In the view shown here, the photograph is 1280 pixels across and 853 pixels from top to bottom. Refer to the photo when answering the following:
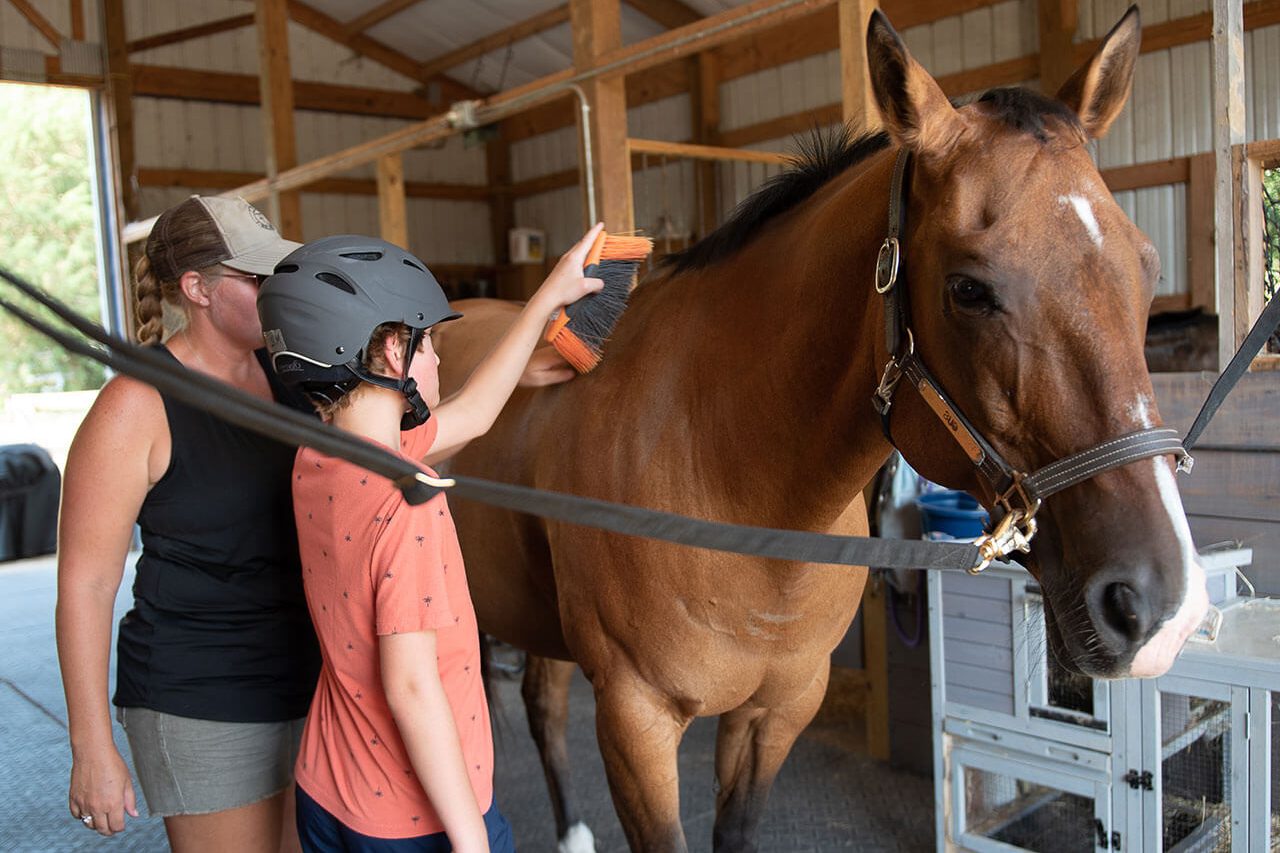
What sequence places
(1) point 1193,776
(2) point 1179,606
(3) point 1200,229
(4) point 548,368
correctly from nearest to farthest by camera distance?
(2) point 1179,606 → (4) point 548,368 → (1) point 1193,776 → (3) point 1200,229

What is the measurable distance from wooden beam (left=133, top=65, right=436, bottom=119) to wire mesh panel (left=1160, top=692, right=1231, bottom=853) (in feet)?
36.1

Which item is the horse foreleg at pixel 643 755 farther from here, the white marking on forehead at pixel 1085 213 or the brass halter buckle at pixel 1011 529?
the white marking on forehead at pixel 1085 213

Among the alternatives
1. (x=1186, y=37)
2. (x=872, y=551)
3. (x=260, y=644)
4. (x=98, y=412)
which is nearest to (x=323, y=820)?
(x=260, y=644)

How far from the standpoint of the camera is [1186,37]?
6.75 m

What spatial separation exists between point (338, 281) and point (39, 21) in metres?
9.49

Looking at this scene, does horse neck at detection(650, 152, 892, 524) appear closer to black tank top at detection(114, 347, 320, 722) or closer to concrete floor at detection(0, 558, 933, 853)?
black tank top at detection(114, 347, 320, 722)

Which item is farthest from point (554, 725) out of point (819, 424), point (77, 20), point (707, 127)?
point (77, 20)

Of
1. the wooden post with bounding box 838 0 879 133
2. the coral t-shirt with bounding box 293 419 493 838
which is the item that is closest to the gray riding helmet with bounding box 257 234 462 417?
the coral t-shirt with bounding box 293 419 493 838

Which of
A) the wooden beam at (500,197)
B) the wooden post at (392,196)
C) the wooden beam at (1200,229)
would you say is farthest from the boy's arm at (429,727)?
the wooden beam at (500,197)

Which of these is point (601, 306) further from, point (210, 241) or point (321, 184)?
point (321, 184)

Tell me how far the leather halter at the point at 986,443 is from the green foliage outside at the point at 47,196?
1093 centimetres

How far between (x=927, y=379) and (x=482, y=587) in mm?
1530

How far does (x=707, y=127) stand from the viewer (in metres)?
10.0

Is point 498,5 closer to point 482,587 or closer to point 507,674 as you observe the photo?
point 507,674
